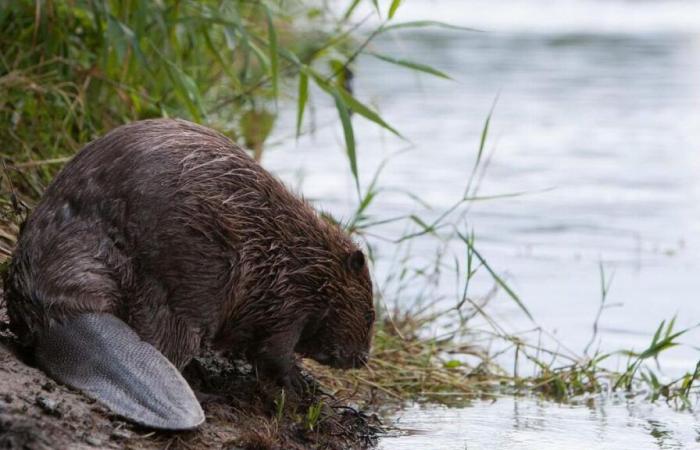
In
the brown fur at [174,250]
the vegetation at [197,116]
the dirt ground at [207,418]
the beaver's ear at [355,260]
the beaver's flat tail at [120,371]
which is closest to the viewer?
the dirt ground at [207,418]

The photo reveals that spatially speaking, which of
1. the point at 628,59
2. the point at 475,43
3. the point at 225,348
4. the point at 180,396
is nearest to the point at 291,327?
the point at 225,348

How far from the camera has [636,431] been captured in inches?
135

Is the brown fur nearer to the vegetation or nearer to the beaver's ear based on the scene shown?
the beaver's ear

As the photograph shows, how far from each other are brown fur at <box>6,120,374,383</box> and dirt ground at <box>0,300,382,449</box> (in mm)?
95

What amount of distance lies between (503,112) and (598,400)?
5.95m

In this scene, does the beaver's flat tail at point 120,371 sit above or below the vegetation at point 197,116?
below

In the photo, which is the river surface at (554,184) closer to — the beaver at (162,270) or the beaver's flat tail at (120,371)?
the beaver at (162,270)

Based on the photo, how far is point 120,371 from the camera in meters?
2.60

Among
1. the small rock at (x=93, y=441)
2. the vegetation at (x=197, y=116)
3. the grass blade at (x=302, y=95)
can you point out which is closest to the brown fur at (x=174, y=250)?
the small rock at (x=93, y=441)

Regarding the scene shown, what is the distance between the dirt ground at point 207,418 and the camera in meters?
2.46

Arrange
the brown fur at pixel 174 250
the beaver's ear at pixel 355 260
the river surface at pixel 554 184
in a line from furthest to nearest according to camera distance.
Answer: the river surface at pixel 554 184
the beaver's ear at pixel 355 260
the brown fur at pixel 174 250

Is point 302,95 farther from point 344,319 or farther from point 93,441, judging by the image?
point 93,441

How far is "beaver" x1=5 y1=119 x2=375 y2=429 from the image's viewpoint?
264cm

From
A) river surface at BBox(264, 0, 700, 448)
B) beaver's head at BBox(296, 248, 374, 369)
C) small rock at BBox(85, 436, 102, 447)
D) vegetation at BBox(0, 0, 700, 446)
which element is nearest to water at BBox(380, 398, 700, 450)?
river surface at BBox(264, 0, 700, 448)
